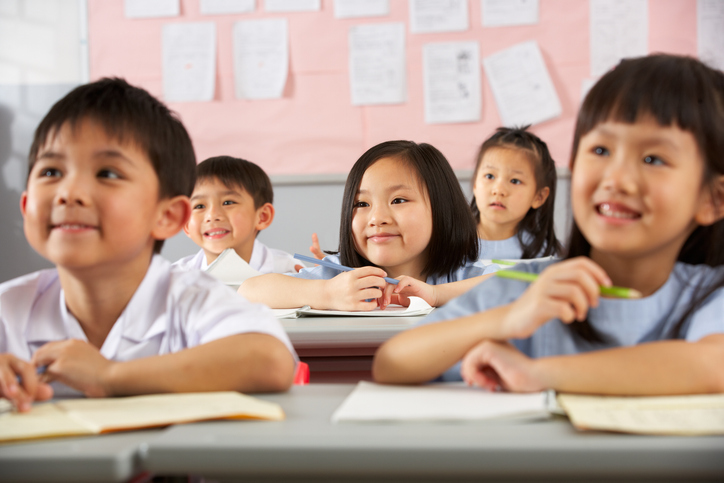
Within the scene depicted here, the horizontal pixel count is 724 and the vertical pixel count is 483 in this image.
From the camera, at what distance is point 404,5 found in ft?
10.7

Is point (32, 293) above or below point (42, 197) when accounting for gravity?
below

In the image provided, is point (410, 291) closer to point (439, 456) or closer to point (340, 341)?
point (340, 341)

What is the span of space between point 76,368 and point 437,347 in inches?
16.8

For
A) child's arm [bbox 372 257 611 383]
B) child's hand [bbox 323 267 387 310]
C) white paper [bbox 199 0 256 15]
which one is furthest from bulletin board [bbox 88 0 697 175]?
child's arm [bbox 372 257 611 383]

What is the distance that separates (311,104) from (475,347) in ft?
Answer: 8.94

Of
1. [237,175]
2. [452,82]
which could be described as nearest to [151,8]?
[237,175]

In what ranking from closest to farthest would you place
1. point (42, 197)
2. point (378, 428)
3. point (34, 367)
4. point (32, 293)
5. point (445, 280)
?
point (378, 428) < point (34, 367) < point (42, 197) < point (32, 293) < point (445, 280)

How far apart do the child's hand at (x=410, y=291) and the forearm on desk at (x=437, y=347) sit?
816 millimetres

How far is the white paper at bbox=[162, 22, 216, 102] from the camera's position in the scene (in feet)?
11.0

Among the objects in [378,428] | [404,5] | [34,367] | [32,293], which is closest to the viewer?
[378,428]

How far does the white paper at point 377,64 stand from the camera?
3270mm

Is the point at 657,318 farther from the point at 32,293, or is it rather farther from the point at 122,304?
the point at 32,293

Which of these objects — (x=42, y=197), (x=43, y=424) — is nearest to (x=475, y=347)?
(x=43, y=424)

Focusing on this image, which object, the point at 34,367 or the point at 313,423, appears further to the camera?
the point at 34,367
